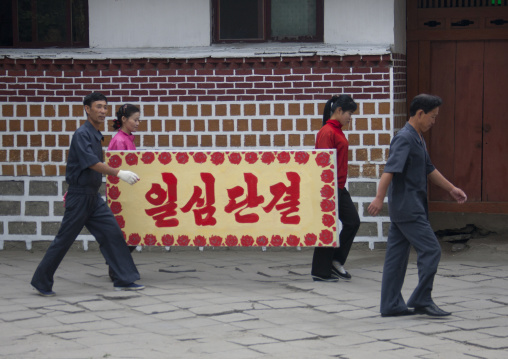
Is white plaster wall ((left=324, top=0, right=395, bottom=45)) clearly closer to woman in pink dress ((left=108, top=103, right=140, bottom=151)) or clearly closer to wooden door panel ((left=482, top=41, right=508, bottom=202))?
wooden door panel ((left=482, top=41, right=508, bottom=202))

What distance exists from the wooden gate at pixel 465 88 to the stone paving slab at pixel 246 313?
4.10ft

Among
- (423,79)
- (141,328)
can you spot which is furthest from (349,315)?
(423,79)

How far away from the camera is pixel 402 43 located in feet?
37.7

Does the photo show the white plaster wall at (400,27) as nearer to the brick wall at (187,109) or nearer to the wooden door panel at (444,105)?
the brick wall at (187,109)

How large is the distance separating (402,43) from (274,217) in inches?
139

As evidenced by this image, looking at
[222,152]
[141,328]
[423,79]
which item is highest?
[423,79]

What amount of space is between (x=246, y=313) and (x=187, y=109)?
4100 millimetres

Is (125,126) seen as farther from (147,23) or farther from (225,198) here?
(147,23)

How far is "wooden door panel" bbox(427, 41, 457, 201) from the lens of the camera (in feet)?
38.0

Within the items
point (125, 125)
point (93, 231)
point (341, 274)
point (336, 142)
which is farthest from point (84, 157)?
point (341, 274)

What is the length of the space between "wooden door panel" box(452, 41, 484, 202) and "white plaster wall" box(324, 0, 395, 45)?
1.09 metres

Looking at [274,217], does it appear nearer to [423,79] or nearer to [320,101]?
[320,101]

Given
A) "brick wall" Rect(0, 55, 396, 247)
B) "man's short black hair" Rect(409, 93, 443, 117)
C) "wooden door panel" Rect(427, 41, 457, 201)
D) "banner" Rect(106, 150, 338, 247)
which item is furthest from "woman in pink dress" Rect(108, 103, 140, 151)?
"wooden door panel" Rect(427, 41, 457, 201)

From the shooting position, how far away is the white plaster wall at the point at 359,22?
36.2 ft
